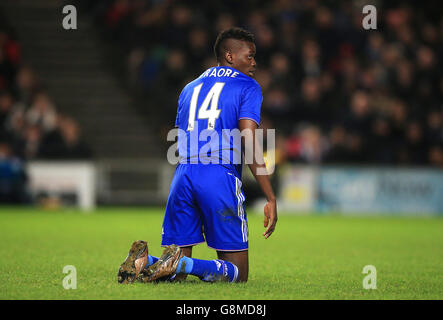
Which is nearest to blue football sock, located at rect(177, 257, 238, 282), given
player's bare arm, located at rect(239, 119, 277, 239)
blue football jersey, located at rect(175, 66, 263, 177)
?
player's bare arm, located at rect(239, 119, 277, 239)

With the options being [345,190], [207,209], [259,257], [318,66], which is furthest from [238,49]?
[318,66]

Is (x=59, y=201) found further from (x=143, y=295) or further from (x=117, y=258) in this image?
(x=143, y=295)

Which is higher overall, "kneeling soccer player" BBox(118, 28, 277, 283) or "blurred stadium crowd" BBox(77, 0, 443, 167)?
"blurred stadium crowd" BBox(77, 0, 443, 167)

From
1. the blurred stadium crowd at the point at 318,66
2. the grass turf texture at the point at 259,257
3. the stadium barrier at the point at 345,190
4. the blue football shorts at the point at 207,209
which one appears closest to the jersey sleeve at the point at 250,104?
the blue football shorts at the point at 207,209

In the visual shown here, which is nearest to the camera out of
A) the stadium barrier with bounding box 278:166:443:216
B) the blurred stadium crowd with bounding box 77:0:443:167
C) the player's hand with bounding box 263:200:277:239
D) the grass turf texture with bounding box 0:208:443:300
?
the grass turf texture with bounding box 0:208:443:300

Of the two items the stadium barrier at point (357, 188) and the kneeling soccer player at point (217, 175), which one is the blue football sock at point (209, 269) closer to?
the kneeling soccer player at point (217, 175)

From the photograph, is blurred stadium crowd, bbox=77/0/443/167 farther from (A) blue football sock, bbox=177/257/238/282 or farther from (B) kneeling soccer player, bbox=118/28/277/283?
(A) blue football sock, bbox=177/257/238/282

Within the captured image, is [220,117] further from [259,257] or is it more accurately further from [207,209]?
[259,257]

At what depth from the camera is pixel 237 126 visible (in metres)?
5.92

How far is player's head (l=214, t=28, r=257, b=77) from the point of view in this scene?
6.03m

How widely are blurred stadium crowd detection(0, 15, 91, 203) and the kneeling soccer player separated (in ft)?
35.0

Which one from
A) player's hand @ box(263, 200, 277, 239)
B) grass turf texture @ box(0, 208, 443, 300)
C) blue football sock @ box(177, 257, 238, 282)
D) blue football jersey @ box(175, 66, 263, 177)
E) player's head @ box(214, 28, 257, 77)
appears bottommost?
grass turf texture @ box(0, 208, 443, 300)

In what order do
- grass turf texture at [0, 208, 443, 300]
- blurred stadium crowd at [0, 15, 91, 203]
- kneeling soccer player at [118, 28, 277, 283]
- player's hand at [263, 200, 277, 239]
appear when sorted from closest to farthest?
grass turf texture at [0, 208, 443, 300]
player's hand at [263, 200, 277, 239]
kneeling soccer player at [118, 28, 277, 283]
blurred stadium crowd at [0, 15, 91, 203]
